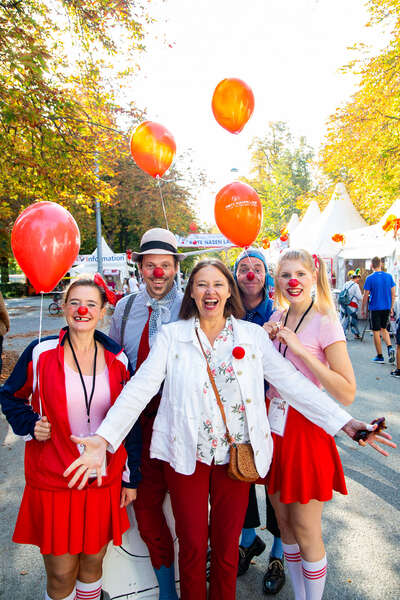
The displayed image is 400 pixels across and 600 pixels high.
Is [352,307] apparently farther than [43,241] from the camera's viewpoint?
Yes

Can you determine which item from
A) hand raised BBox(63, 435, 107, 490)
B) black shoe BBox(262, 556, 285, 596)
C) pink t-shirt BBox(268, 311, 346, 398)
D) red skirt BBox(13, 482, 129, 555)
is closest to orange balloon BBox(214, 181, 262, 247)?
pink t-shirt BBox(268, 311, 346, 398)

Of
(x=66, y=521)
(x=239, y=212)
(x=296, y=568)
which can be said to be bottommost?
(x=296, y=568)

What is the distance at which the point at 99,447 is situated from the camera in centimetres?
176

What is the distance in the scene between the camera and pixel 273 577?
2383 mm

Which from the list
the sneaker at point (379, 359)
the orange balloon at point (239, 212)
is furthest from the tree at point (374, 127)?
the orange balloon at point (239, 212)

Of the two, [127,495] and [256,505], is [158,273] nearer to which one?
[127,495]

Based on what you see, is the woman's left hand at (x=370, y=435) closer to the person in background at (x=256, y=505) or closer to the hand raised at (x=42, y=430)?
the person in background at (x=256, y=505)

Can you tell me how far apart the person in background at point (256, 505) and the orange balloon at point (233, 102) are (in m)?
1.37

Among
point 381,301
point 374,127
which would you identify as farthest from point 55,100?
point 374,127

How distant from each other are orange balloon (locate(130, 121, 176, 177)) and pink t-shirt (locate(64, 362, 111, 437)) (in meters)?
2.16

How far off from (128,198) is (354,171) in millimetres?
12629

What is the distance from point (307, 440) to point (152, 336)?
106 cm

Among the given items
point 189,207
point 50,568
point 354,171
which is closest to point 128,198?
point 189,207

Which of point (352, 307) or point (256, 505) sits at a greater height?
point (352, 307)
